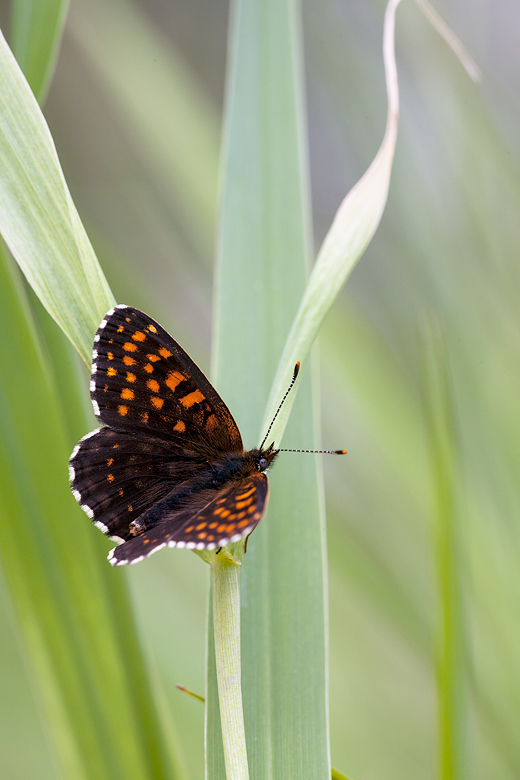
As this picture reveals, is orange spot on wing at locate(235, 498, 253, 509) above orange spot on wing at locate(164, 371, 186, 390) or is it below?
below

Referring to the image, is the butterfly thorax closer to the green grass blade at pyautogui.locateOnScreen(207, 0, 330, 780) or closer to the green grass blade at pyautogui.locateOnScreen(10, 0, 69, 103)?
the green grass blade at pyautogui.locateOnScreen(207, 0, 330, 780)

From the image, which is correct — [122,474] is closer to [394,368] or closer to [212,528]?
[212,528]

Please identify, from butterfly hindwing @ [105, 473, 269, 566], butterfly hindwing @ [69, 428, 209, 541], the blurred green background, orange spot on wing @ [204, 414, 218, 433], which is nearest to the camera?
butterfly hindwing @ [105, 473, 269, 566]

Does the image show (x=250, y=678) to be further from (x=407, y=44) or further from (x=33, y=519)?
(x=407, y=44)

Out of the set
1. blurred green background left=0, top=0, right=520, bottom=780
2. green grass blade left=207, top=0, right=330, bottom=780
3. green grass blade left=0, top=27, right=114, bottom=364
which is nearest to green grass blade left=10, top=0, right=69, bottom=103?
green grass blade left=0, top=27, right=114, bottom=364

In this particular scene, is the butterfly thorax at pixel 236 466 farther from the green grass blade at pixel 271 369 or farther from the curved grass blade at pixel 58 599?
the curved grass blade at pixel 58 599

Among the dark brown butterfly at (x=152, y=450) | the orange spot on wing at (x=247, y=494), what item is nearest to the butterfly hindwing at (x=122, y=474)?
the dark brown butterfly at (x=152, y=450)

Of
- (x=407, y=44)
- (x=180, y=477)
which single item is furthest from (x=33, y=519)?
(x=407, y=44)
